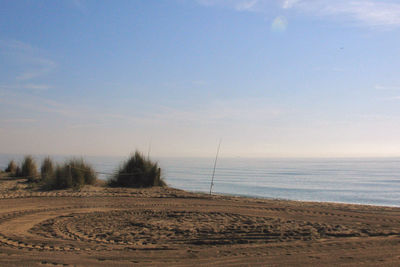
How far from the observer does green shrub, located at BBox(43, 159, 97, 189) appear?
15.5 m

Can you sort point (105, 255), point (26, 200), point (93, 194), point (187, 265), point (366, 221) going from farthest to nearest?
point (93, 194)
point (26, 200)
point (366, 221)
point (105, 255)
point (187, 265)

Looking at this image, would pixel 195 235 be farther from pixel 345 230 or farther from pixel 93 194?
pixel 93 194

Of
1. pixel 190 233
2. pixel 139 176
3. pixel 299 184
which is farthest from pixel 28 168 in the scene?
pixel 299 184

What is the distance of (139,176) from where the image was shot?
1717cm

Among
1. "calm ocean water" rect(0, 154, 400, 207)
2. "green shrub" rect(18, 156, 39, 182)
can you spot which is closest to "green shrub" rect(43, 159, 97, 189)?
"calm ocean water" rect(0, 154, 400, 207)

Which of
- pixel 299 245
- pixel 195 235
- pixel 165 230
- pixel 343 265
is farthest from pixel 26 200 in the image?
pixel 343 265

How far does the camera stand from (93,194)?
14.0 meters

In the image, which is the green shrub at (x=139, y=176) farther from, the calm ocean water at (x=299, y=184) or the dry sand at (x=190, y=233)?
the dry sand at (x=190, y=233)

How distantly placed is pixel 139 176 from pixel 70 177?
3180 millimetres

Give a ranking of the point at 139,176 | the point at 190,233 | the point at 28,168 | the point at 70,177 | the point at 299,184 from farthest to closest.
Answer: the point at 299,184 → the point at 28,168 → the point at 139,176 → the point at 70,177 → the point at 190,233

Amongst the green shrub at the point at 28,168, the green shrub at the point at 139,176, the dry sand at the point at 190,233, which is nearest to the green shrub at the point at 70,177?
the green shrub at the point at 139,176

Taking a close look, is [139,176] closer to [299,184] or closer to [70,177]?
[70,177]

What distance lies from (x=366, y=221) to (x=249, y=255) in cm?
459

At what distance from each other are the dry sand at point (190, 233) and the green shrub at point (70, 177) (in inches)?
114
